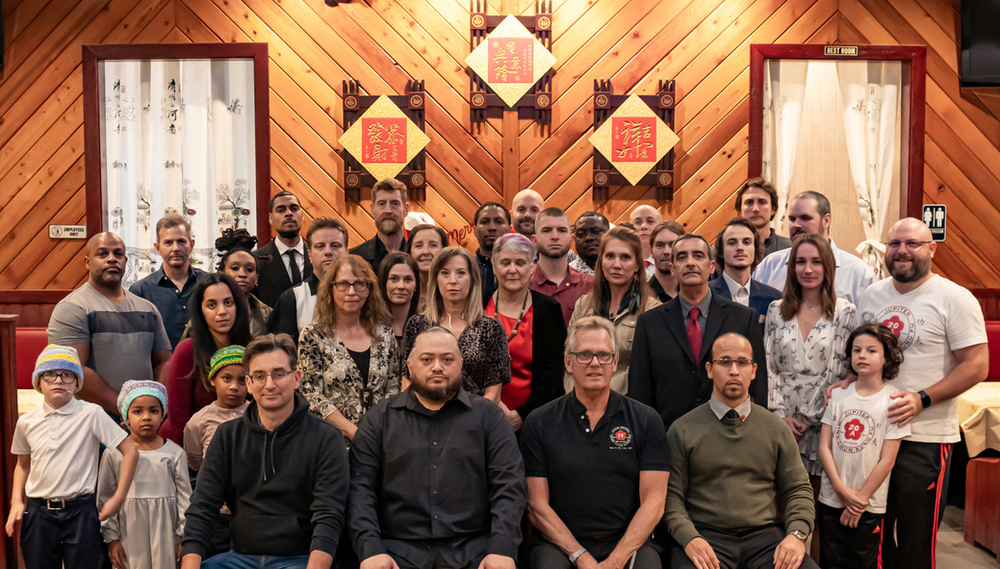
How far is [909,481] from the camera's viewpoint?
120 inches

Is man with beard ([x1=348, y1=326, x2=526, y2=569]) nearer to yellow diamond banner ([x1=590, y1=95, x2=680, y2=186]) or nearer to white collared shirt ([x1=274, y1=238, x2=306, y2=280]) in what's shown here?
white collared shirt ([x1=274, y1=238, x2=306, y2=280])

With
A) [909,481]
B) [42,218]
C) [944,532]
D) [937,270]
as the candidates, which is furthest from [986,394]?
[42,218]

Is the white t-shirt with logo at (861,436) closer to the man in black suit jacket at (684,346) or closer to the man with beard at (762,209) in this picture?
the man in black suit jacket at (684,346)

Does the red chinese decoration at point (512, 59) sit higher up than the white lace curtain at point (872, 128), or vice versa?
the red chinese decoration at point (512, 59)

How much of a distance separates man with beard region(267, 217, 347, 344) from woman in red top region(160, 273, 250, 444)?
25 centimetres

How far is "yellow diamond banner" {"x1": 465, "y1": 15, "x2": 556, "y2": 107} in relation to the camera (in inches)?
217

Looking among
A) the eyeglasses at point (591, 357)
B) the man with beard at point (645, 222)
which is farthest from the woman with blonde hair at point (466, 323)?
the man with beard at point (645, 222)

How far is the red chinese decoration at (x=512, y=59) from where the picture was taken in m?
5.52

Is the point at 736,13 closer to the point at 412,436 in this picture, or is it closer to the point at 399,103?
the point at 399,103

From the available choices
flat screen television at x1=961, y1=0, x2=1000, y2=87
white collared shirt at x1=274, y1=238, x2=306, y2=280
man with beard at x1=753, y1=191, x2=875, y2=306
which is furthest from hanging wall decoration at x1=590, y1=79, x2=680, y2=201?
white collared shirt at x1=274, y1=238, x2=306, y2=280

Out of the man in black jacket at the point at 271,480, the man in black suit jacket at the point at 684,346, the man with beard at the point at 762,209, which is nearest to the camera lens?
the man in black jacket at the point at 271,480

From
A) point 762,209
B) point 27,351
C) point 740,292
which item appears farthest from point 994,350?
point 27,351

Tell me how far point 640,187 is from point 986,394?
2622 mm

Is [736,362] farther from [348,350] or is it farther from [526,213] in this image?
[526,213]
